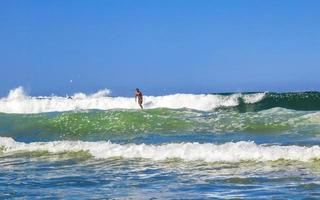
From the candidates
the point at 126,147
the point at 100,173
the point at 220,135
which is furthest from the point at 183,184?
the point at 220,135

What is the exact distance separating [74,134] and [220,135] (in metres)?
6.52

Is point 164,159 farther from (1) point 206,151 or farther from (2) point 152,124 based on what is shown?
(2) point 152,124

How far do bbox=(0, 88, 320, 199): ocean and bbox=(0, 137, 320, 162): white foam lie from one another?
2cm

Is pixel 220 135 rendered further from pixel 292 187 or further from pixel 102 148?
pixel 292 187

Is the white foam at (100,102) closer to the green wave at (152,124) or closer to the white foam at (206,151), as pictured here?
the green wave at (152,124)

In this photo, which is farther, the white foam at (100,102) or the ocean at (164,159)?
the white foam at (100,102)

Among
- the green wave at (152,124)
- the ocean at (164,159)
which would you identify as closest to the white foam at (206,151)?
the ocean at (164,159)

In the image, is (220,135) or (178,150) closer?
(178,150)

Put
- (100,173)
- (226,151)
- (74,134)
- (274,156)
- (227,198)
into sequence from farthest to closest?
(74,134)
(226,151)
(274,156)
(100,173)
(227,198)

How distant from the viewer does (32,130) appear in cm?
2322

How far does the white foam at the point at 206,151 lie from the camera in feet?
35.1

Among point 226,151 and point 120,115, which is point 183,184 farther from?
point 120,115

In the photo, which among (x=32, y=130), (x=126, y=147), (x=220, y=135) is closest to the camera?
(x=126, y=147)

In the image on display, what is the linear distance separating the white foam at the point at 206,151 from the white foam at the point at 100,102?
2912 cm
